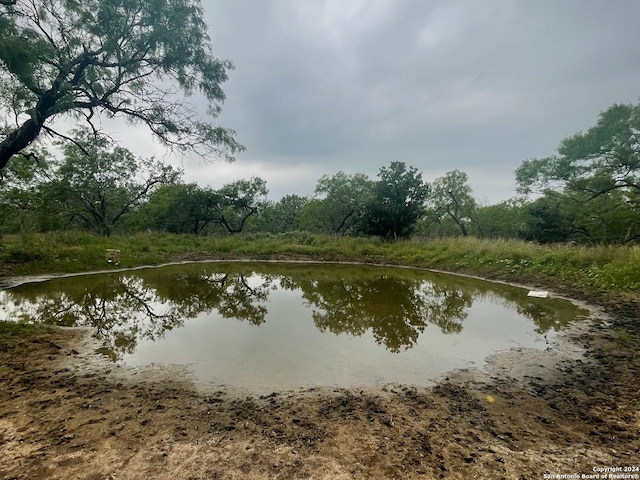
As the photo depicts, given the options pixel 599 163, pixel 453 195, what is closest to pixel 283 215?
pixel 453 195

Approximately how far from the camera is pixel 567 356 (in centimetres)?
470

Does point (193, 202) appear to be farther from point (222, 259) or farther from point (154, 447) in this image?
point (154, 447)

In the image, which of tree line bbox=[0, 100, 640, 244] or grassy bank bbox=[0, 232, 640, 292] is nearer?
grassy bank bbox=[0, 232, 640, 292]

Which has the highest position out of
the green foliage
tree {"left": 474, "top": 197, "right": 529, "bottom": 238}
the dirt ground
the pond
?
tree {"left": 474, "top": 197, "right": 529, "bottom": 238}

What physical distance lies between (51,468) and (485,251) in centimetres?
1495

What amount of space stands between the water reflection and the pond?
3cm

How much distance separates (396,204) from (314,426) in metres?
18.8

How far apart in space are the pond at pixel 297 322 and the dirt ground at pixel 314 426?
49 cm

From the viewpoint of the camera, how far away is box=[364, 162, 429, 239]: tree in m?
20.5

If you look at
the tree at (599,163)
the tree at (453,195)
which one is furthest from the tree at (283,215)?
the tree at (599,163)

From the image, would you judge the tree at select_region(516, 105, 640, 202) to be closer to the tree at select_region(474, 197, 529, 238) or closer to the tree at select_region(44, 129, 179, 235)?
the tree at select_region(474, 197, 529, 238)

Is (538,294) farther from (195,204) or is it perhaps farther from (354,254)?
(195,204)

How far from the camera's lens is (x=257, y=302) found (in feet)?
27.9

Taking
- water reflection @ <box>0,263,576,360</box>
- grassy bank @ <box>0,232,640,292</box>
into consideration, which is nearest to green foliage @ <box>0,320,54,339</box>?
water reflection @ <box>0,263,576,360</box>
